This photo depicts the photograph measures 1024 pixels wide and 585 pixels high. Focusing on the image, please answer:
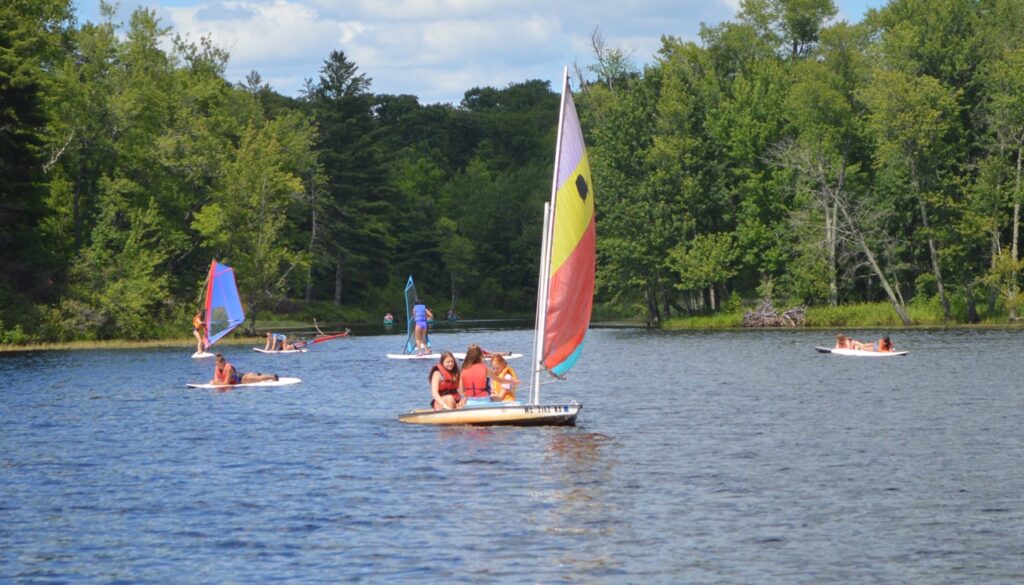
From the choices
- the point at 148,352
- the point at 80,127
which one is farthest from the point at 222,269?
the point at 80,127

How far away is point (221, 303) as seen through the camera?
67062 mm

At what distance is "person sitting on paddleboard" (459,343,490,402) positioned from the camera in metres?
33.9

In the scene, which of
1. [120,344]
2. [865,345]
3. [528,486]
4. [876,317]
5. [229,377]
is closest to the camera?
[528,486]

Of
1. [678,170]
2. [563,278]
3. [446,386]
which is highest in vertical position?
[678,170]

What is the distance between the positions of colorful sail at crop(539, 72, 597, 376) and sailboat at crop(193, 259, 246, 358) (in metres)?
36.9

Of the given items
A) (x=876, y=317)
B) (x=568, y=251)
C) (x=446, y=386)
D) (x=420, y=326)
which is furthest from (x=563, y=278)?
(x=876, y=317)

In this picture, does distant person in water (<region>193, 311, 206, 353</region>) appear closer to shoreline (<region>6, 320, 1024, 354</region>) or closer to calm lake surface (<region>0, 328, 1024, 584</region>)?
shoreline (<region>6, 320, 1024, 354</region>)

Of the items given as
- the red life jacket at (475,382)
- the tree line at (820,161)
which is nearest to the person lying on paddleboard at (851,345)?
the tree line at (820,161)

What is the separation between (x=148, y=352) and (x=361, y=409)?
112ft

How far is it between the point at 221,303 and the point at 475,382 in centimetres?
3566

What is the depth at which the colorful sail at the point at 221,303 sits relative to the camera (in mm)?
66250

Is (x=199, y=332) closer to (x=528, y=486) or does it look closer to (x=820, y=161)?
(x=820, y=161)

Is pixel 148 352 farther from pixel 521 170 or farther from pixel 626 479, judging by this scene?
pixel 521 170

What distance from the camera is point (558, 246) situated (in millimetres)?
31469
